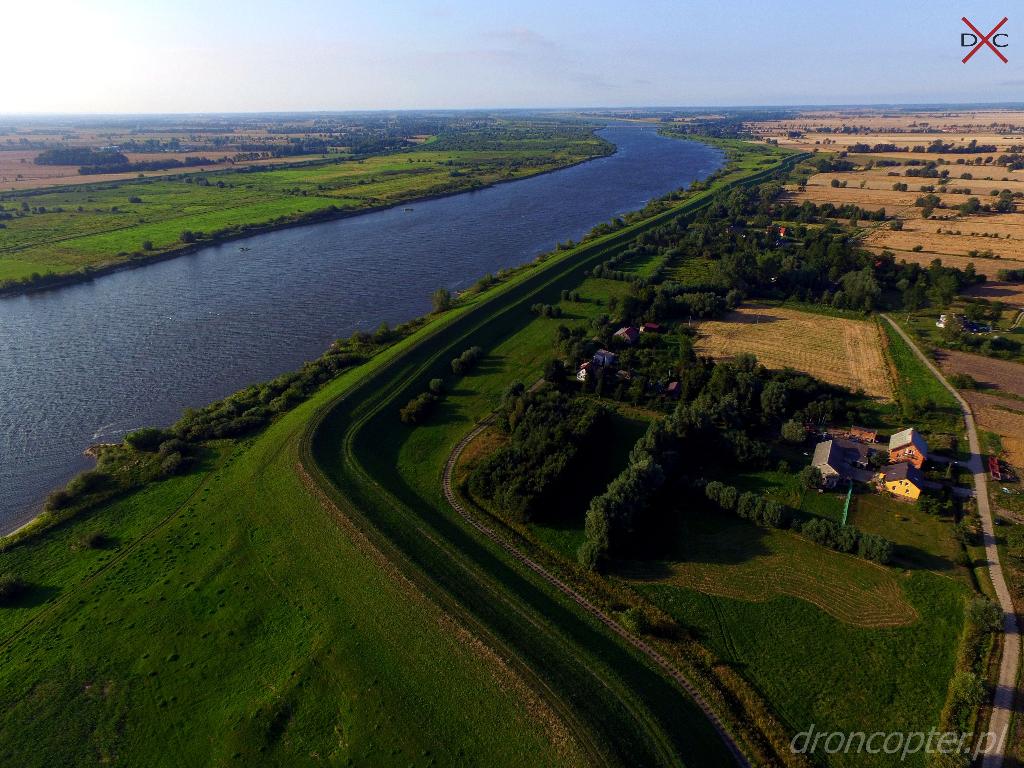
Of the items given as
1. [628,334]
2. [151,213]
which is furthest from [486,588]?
[151,213]

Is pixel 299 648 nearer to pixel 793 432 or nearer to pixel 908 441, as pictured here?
pixel 793 432

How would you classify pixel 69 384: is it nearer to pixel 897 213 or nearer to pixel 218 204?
pixel 218 204

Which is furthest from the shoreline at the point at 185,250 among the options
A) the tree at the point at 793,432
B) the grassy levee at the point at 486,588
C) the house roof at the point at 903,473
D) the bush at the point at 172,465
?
the house roof at the point at 903,473

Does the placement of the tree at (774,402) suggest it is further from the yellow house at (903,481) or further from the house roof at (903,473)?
the yellow house at (903,481)

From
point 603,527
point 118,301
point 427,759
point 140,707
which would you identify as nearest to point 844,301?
point 603,527

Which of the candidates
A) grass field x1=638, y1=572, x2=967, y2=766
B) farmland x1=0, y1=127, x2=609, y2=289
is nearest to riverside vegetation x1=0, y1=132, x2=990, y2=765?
grass field x1=638, y1=572, x2=967, y2=766

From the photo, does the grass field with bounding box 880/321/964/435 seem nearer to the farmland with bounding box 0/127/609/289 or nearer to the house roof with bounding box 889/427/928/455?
the house roof with bounding box 889/427/928/455
